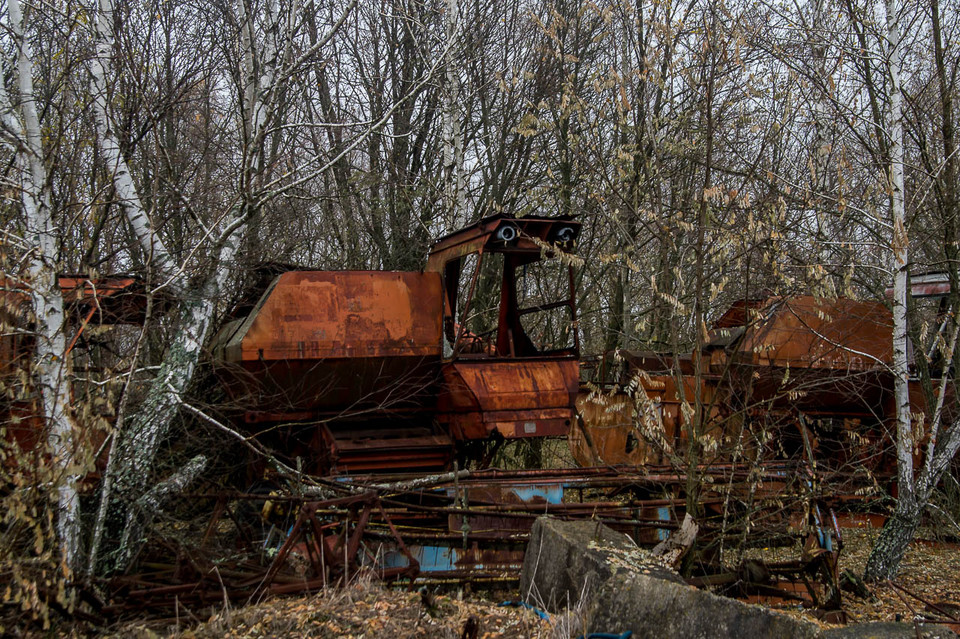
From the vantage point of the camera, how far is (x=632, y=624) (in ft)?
14.2

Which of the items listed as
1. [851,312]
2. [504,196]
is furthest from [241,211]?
[504,196]

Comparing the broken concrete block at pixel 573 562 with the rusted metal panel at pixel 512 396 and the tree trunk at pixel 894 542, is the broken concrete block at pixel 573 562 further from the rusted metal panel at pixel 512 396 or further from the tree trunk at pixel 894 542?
→ the tree trunk at pixel 894 542

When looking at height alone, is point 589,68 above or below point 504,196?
above

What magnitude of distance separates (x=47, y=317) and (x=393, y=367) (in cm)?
401

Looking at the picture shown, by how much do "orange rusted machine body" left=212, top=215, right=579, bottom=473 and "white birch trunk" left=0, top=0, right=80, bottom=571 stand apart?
280cm

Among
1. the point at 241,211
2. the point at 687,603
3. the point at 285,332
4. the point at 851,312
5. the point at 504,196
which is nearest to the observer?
the point at 687,603

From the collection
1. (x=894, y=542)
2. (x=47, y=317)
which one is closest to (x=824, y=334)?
(x=894, y=542)

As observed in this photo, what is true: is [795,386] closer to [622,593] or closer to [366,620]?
[622,593]

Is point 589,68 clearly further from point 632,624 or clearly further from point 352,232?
point 632,624

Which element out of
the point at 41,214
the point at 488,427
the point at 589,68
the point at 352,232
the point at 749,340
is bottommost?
the point at 488,427

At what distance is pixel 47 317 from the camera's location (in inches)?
204

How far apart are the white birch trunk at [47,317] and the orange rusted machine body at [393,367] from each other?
280 centimetres

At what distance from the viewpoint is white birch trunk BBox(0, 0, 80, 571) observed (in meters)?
4.94

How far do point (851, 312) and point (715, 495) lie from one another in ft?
12.3
